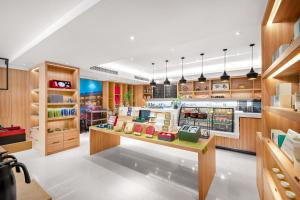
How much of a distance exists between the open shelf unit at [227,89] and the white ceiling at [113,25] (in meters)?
3.71

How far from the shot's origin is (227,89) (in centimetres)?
748

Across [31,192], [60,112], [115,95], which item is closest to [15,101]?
[60,112]

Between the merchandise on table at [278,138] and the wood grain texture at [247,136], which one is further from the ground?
the merchandise on table at [278,138]

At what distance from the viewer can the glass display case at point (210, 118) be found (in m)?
4.22

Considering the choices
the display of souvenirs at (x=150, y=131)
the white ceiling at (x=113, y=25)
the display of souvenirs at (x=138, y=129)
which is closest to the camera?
the white ceiling at (x=113, y=25)

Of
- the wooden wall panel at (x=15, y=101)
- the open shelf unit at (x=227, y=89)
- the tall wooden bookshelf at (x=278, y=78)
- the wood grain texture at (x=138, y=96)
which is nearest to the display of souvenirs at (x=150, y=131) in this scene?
the tall wooden bookshelf at (x=278, y=78)

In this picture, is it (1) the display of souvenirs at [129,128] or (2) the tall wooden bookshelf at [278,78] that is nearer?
(2) the tall wooden bookshelf at [278,78]

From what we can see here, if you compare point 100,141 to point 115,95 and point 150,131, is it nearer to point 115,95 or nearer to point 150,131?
point 150,131

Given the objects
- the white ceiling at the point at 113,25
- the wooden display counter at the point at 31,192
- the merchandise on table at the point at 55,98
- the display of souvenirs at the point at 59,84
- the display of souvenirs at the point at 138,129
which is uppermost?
the white ceiling at the point at 113,25

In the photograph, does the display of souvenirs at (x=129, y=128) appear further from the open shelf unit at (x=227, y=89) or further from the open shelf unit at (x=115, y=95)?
the open shelf unit at (x=227, y=89)

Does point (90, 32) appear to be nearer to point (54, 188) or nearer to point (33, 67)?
point (54, 188)

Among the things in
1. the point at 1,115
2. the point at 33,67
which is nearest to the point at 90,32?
the point at 33,67

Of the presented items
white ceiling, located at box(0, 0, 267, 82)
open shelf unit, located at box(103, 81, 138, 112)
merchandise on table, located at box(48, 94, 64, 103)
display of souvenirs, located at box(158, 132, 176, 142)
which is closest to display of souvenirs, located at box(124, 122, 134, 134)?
display of souvenirs, located at box(158, 132, 176, 142)

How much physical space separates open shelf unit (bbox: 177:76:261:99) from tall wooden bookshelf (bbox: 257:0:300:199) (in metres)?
5.70
